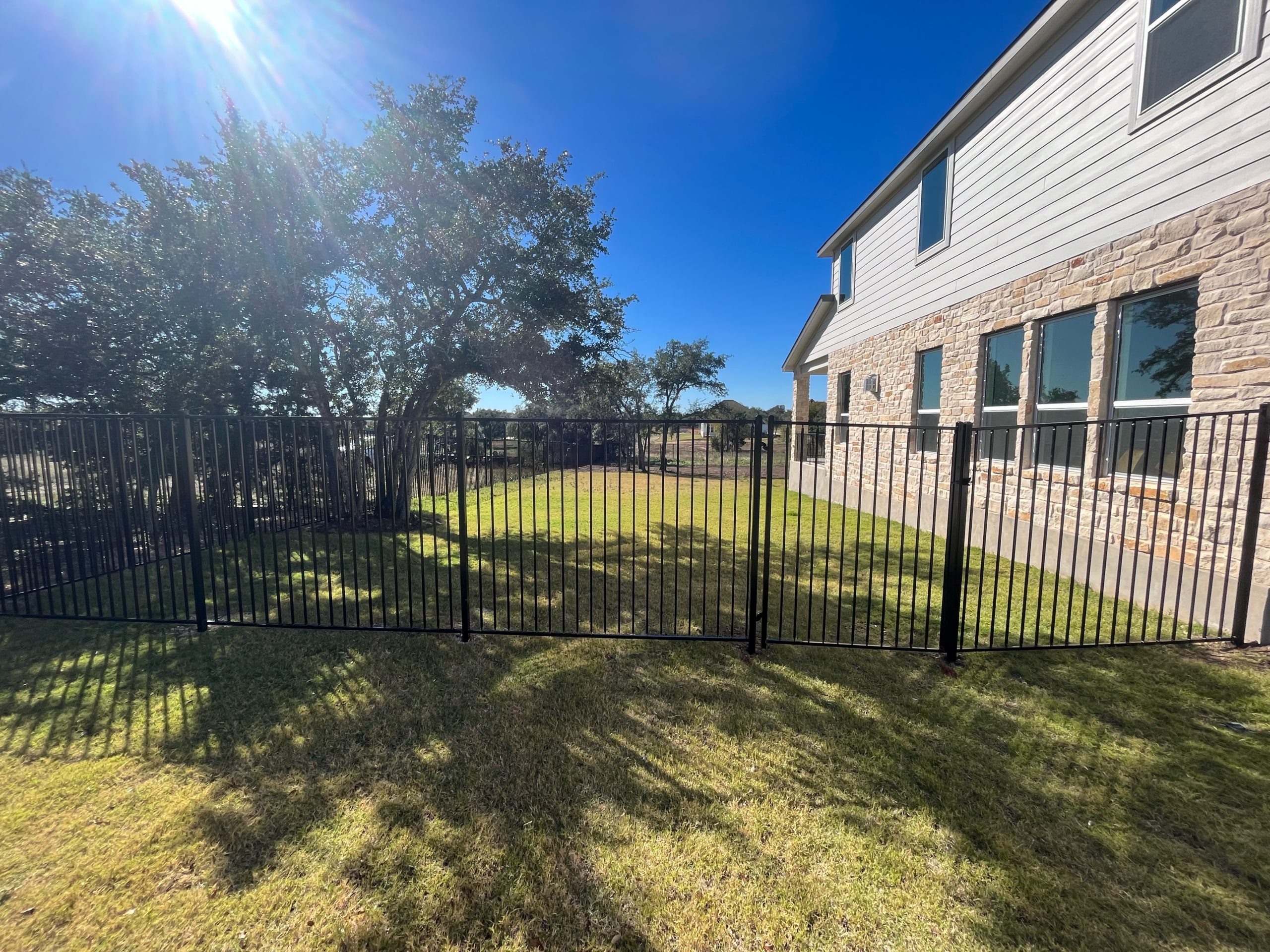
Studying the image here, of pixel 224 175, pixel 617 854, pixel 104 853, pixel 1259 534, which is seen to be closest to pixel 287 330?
pixel 224 175

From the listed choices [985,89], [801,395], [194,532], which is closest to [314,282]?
[194,532]

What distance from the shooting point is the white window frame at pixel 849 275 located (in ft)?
36.6

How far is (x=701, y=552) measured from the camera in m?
7.22

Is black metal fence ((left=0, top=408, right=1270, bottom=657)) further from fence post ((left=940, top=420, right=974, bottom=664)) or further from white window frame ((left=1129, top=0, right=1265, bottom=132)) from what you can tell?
white window frame ((left=1129, top=0, right=1265, bottom=132))

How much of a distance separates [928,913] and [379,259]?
9.93m

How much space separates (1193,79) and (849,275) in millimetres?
7394

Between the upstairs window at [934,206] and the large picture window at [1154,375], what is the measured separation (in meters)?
3.81

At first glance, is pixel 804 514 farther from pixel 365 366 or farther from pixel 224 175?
pixel 224 175

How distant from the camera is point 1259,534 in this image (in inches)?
150

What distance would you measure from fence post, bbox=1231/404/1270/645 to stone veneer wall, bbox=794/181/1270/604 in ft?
0.31

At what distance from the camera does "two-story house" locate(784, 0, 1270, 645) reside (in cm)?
393

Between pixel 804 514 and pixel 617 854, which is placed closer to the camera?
pixel 617 854

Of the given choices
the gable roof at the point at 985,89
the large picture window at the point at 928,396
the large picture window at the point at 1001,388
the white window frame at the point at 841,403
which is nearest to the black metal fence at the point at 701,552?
the large picture window at the point at 1001,388

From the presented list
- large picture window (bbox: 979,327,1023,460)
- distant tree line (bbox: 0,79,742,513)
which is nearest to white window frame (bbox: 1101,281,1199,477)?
large picture window (bbox: 979,327,1023,460)
